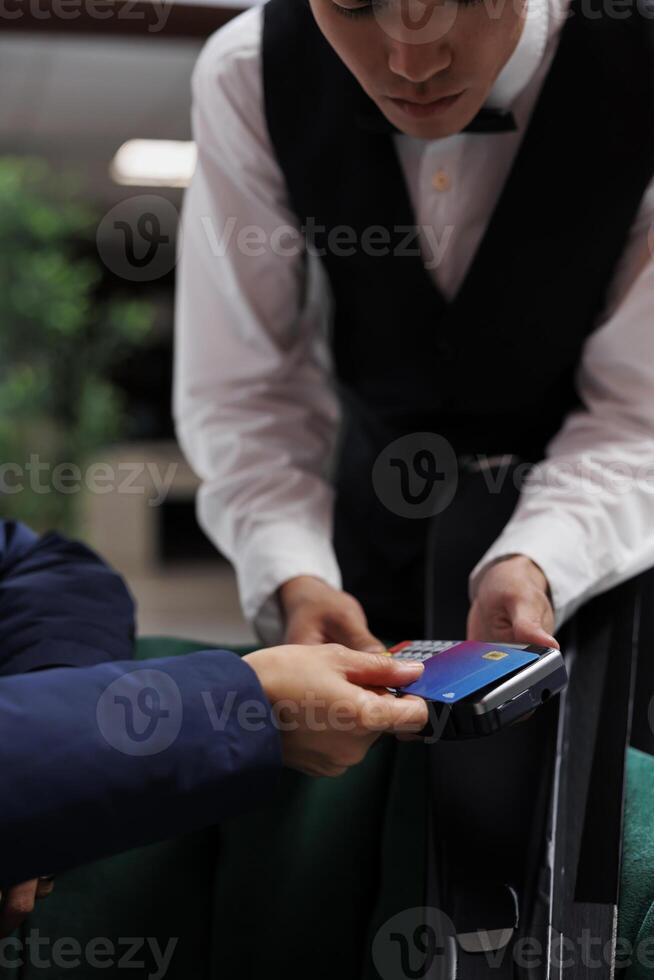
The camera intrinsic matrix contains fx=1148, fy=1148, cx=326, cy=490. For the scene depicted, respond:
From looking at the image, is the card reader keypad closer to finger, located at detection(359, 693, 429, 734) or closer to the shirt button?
finger, located at detection(359, 693, 429, 734)

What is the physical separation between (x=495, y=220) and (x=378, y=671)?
0.52 metres

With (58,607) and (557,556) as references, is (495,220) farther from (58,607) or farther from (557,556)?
(58,607)

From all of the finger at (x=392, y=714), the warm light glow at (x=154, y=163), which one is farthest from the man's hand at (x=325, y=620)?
the warm light glow at (x=154, y=163)

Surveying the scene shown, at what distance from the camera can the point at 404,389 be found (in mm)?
1249

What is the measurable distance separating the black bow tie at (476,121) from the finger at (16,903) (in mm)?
710

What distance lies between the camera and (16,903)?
0.77 metres

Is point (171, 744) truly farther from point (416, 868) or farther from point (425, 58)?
point (425, 58)

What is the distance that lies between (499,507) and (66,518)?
10.8ft

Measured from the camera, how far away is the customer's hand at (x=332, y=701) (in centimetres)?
78

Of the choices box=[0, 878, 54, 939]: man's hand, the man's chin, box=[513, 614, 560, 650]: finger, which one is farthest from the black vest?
box=[0, 878, 54, 939]: man's hand

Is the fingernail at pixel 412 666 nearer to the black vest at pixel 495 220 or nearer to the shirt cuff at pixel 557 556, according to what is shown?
the shirt cuff at pixel 557 556

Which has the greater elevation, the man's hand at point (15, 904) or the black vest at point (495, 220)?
the black vest at point (495, 220)

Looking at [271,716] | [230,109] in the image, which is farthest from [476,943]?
[230,109]

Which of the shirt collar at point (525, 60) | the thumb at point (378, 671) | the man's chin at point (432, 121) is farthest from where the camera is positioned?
the shirt collar at point (525, 60)
